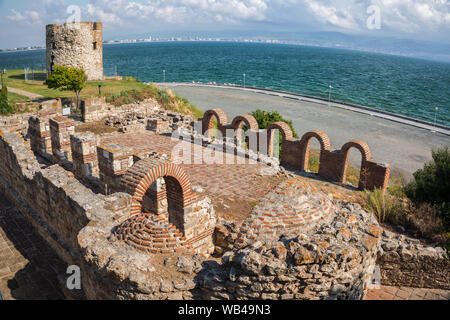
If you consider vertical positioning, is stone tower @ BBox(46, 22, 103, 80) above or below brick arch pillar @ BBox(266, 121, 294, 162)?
above

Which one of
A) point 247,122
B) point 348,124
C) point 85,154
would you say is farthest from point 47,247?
point 348,124

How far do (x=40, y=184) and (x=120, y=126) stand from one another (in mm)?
8108

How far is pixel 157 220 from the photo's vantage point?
6.52 meters

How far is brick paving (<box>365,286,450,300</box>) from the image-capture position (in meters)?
7.41

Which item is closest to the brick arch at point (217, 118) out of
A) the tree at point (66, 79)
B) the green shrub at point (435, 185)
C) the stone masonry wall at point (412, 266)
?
the green shrub at point (435, 185)

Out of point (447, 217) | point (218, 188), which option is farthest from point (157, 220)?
point (447, 217)

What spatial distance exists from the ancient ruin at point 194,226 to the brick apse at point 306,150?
0.24 m

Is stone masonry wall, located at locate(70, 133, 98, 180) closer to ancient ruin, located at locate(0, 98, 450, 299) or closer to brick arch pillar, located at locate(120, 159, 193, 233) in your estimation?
ancient ruin, located at locate(0, 98, 450, 299)

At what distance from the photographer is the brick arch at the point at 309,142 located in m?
15.5

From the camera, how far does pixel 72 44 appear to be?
3306cm

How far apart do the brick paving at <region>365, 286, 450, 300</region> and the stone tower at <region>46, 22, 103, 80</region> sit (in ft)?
109

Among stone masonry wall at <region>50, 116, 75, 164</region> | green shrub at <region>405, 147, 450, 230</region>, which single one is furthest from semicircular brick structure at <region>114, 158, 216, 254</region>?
green shrub at <region>405, 147, 450, 230</region>

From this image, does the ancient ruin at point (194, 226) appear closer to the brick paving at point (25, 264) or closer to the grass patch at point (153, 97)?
the brick paving at point (25, 264)
